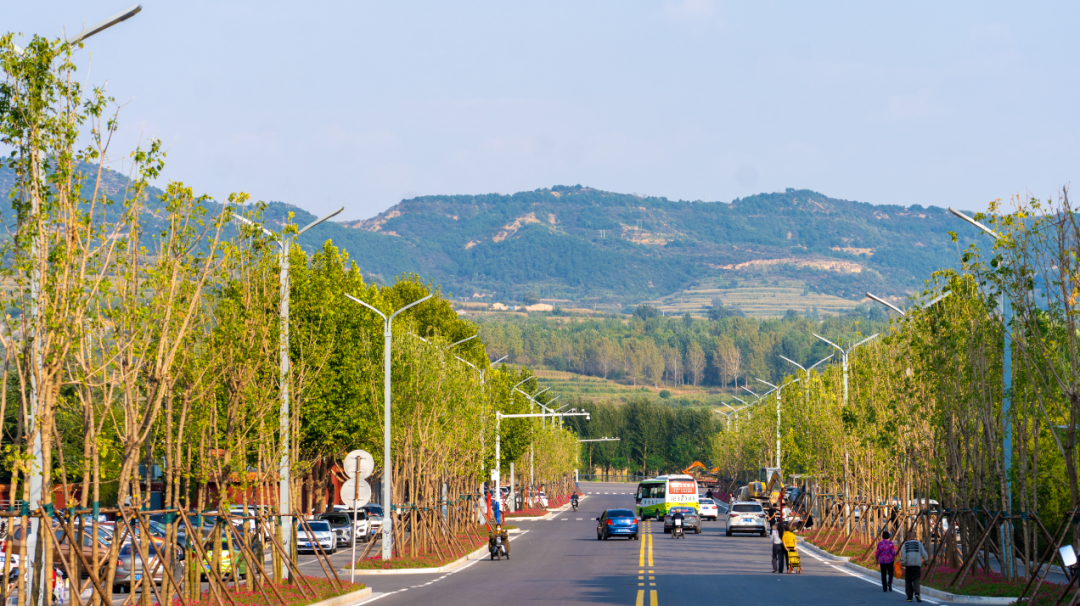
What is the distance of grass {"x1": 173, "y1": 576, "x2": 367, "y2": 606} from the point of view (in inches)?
824

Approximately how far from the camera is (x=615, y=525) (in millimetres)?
51438

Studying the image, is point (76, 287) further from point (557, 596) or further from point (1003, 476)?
point (1003, 476)

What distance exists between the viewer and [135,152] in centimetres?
1636

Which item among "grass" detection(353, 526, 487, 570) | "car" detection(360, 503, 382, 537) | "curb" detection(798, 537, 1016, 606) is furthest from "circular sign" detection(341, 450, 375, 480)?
"car" detection(360, 503, 382, 537)

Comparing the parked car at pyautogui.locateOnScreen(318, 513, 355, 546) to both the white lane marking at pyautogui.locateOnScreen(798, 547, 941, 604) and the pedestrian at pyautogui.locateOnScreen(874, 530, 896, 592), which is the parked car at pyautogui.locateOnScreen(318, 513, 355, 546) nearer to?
the white lane marking at pyautogui.locateOnScreen(798, 547, 941, 604)

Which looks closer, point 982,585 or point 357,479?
point 982,585

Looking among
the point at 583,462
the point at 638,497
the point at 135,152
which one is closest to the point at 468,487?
the point at 638,497

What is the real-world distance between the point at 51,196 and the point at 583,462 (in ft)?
578

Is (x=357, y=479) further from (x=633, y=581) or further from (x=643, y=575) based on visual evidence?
(x=643, y=575)

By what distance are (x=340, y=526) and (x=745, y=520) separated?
19664mm

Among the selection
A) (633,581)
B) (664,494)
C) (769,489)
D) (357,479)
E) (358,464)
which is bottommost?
(769,489)

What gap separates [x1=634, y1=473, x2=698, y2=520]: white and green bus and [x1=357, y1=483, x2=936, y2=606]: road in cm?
2159

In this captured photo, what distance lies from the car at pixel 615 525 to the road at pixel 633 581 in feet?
12.1

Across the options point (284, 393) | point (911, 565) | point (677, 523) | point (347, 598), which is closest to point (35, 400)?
point (284, 393)
